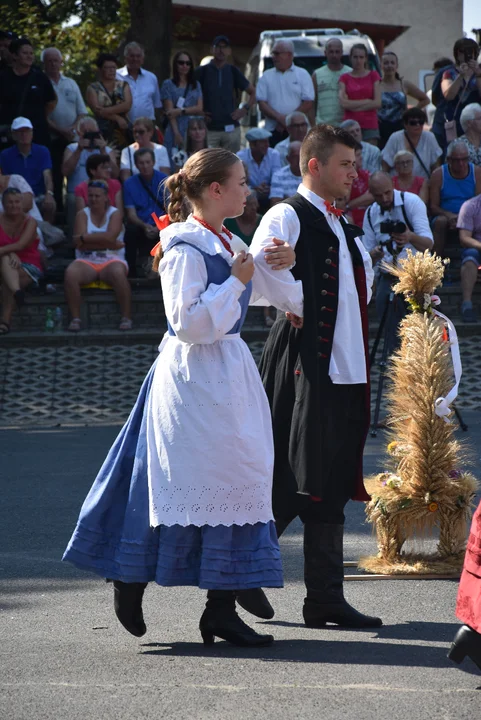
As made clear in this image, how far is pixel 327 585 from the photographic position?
4715 mm

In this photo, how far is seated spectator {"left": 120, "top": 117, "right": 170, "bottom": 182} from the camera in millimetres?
14086

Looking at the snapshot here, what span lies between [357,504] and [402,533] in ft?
5.74

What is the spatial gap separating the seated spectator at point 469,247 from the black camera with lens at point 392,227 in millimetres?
2798

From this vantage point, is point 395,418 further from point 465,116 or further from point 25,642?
point 465,116

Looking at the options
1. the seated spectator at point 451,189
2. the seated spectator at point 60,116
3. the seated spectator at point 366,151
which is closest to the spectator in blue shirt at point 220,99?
the seated spectator at point 60,116

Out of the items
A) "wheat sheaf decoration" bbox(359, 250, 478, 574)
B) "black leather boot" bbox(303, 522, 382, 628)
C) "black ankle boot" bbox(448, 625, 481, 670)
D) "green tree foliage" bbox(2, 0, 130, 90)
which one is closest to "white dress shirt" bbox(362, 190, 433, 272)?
"wheat sheaf decoration" bbox(359, 250, 478, 574)

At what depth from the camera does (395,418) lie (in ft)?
18.9

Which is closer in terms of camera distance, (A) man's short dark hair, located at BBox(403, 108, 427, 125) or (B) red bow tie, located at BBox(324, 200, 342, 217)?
(B) red bow tie, located at BBox(324, 200, 342, 217)

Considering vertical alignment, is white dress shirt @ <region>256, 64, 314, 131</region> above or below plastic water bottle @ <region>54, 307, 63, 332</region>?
above

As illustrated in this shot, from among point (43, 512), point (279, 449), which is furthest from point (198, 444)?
point (43, 512)

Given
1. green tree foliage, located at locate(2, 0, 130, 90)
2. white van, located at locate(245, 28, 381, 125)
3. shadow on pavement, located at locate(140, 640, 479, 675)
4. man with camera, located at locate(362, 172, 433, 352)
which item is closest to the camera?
shadow on pavement, located at locate(140, 640, 479, 675)

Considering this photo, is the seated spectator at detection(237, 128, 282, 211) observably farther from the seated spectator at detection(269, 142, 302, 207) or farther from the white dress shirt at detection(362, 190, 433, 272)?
the white dress shirt at detection(362, 190, 433, 272)

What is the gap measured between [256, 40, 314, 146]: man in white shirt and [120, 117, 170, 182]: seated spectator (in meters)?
1.91

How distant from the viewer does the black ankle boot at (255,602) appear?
4457 mm
